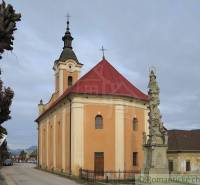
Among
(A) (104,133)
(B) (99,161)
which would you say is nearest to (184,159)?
(A) (104,133)

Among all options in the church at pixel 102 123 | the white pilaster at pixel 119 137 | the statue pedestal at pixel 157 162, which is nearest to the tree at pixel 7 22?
the statue pedestal at pixel 157 162

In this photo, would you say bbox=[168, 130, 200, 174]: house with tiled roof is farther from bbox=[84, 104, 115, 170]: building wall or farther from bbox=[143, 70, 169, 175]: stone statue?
bbox=[143, 70, 169, 175]: stone statue

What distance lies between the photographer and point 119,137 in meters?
35.1

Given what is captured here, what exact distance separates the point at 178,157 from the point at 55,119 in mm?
18571

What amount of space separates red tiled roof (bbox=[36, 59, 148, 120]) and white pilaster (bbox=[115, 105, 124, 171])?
147cm

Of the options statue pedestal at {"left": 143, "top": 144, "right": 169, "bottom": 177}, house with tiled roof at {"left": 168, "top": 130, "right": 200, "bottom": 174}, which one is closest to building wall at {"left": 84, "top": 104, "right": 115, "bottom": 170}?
statue pedestal at {"left": 143, "top": 144, "right": 169, "bottom": 177}

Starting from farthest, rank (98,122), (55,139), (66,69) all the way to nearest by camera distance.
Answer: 1. (66,69)
2. (55,139)
3. (98,122)

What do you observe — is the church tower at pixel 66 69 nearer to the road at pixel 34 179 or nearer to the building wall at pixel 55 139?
the building wall at pixel 55 139

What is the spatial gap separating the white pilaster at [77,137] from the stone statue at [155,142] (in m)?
9.13

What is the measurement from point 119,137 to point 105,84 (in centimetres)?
463

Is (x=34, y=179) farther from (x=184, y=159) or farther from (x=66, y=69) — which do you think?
(x=184, y=159)

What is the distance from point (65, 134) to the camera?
123 ft

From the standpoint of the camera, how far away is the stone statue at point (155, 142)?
24.9 metres

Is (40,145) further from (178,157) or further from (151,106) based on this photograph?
(151,106)
